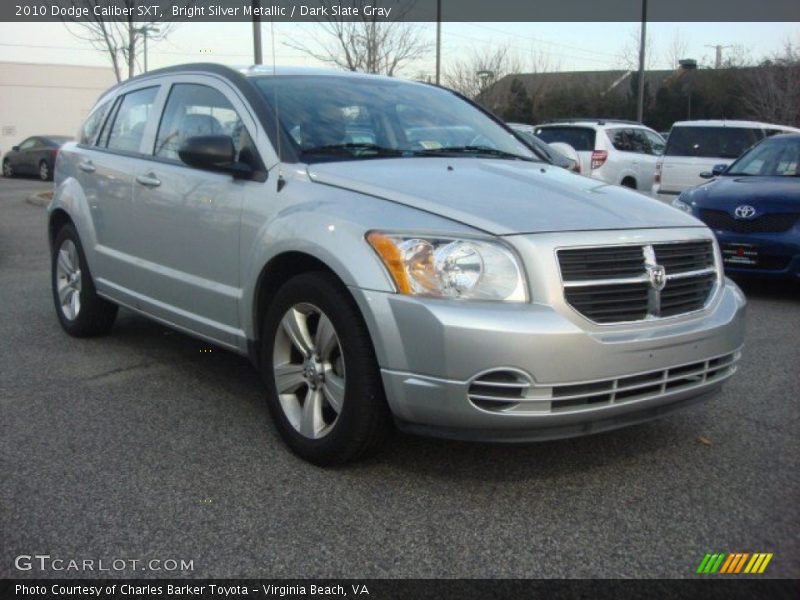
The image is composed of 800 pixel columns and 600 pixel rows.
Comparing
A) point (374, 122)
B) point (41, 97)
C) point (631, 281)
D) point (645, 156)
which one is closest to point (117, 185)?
point (374, 122)

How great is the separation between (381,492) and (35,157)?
88.2 ft

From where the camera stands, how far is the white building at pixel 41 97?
44.2m

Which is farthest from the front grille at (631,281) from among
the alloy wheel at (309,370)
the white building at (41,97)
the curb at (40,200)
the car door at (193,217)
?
the white building at (41,97)

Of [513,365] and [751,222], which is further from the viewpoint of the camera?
[751,222]

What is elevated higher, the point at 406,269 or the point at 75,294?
the point at 406,269

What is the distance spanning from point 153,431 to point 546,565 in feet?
6.80

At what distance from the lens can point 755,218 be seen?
7328mm

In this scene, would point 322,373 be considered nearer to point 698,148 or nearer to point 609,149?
point 698,148

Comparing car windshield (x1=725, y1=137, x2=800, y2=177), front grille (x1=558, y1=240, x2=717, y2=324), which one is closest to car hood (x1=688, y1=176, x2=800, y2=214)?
car windshield (x1=725, y1=137, x2=800, y2=177)

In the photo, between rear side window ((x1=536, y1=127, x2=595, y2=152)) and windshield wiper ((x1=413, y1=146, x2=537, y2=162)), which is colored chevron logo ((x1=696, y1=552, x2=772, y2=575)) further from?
rear side window ((x1=536, y1=127, x2=595, y2=152))

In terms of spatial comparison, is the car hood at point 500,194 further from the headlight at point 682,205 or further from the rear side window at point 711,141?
the rear side window at point 711,141

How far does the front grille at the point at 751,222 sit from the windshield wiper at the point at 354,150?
14.3 ft

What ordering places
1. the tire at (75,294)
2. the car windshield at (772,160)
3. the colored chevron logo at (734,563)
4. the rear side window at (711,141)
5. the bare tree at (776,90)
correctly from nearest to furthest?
the colored chevron logo at (734,563) < the tire at (75,294) < the car windshield at (772,160) < the rear side window at (711,141) < the bare tree at (776,90)

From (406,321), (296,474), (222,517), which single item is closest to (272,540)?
(222,517)
